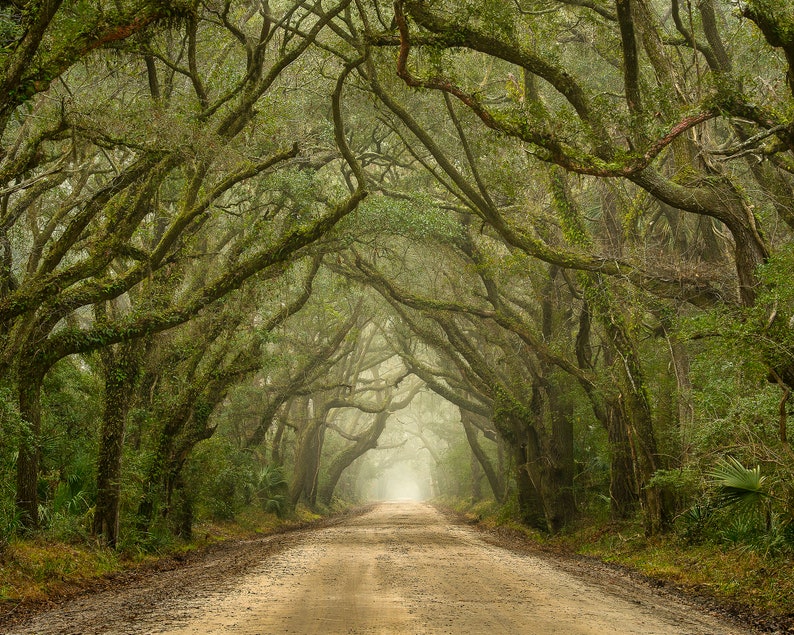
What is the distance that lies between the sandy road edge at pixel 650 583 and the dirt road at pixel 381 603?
5.8 inches

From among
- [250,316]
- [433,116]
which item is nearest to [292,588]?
[250,316]

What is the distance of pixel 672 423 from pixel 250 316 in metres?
9.26

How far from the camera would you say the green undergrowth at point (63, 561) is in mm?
7468

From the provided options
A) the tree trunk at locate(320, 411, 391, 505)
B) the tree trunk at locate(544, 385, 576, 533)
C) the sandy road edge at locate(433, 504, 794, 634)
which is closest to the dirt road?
the sandy road edge at locate(433, 504, 794, 634)

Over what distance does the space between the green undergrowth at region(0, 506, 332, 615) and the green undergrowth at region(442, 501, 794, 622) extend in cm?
729

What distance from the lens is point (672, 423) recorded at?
12766 mm

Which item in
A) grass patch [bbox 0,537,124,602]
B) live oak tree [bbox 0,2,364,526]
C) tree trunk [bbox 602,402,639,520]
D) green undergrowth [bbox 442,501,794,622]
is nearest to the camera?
green undergrowth [bbox 442,501,794,622]

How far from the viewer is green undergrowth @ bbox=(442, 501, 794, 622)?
6.97 metres

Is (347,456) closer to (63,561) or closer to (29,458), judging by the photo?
(29,458)

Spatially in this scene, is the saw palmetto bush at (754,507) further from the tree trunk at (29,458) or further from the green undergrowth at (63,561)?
the tree trunk at (29,458)

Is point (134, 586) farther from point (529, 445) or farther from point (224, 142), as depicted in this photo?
point (529, 445)

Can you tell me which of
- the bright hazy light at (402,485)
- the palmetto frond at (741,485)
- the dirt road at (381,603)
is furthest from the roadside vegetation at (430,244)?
the bright hazy light at (402,485)

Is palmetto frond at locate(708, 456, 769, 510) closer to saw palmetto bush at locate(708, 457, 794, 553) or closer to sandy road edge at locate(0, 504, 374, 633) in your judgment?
saw palmetto bush at locate(708, 457, 794, 553)

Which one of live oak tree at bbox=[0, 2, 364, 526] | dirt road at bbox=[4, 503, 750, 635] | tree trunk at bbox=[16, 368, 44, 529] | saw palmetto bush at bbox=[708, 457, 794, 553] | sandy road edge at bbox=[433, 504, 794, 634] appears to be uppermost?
live oak tree at bbox=[0, 2, 364, 526]
